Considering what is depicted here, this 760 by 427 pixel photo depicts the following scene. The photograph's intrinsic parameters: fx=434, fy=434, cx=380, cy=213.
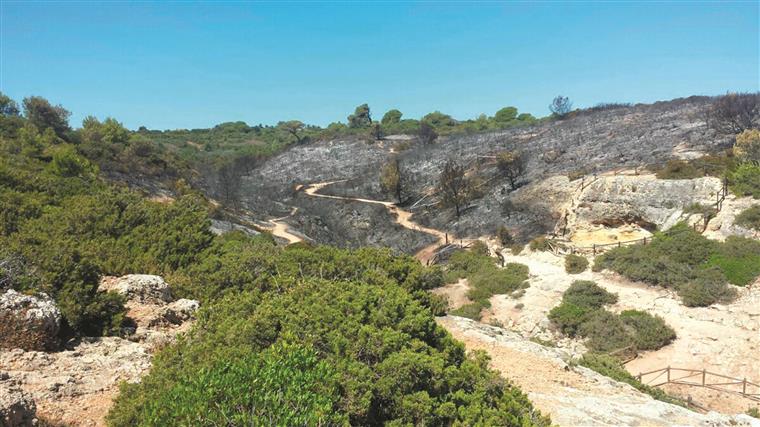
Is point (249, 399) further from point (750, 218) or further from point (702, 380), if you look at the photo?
point (750, 218)

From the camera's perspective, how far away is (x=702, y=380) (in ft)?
40.8

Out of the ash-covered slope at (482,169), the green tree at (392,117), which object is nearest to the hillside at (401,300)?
the ash-covered slope at (482,169)

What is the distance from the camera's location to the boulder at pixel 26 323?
21.3 ft

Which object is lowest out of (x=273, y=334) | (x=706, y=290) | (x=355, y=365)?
(x=706, y=290)

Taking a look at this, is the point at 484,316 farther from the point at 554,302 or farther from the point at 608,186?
the point at 608,186

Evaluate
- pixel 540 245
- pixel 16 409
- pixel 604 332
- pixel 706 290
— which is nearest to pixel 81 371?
pixel 16 409

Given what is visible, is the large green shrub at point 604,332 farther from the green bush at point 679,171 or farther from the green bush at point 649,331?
the green bush at point 679,171

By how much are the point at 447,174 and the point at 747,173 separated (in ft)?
69.7

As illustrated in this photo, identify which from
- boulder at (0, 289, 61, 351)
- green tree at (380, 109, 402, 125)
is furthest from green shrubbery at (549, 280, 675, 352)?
green tree at (380, 109, 402, 125)

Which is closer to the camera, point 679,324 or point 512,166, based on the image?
point 679,324

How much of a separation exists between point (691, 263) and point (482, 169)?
2764cm

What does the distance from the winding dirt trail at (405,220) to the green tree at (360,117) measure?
47601 millimetres

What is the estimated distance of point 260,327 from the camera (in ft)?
20.0

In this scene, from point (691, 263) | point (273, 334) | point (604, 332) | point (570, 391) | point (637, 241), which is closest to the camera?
point (273, 334)
